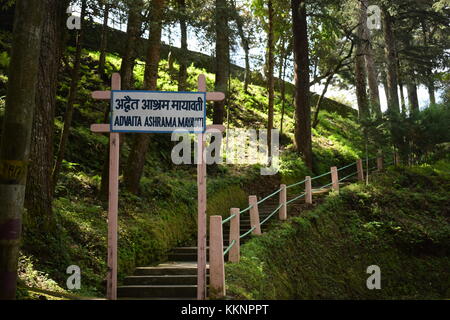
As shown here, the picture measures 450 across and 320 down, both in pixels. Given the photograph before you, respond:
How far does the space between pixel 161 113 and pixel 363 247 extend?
965 centimetres

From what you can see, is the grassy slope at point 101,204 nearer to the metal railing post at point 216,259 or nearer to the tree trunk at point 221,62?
the tree trunk at point 221,62

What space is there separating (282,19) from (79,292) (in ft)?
60.8

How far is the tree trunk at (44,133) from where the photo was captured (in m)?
8.13

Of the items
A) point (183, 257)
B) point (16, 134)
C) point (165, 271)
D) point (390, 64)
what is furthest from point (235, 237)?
Answer: point (390, 64)

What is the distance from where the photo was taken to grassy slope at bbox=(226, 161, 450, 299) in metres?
10.5

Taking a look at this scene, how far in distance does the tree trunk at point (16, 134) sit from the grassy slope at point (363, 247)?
3.90 m

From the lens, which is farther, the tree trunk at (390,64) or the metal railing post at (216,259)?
the tree trunk at (390,64)

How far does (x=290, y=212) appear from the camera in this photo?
14.1 m

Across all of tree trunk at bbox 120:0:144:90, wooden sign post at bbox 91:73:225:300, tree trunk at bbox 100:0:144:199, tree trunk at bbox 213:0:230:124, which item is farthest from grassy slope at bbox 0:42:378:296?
tree trunk at bbox 120:0:144:90

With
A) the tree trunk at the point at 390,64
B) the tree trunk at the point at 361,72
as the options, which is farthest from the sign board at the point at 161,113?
the tree trunk at the point at 361,72

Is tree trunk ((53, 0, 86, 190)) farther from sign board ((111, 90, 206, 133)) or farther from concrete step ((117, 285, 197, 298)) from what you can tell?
sign board ((111, 90, 206, 133))

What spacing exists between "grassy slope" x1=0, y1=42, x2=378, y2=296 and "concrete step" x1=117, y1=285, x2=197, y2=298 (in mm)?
589
